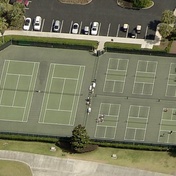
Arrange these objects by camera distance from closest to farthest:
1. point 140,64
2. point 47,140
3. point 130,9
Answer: point 47,140 → point 140,64 → point 130,9

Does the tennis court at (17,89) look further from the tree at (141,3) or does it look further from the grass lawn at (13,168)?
the tree at (141,3)

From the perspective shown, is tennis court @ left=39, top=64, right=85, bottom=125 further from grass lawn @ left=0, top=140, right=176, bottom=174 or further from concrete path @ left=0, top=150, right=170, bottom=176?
concrete path @ left=0, top=150, right=170, bottom=176

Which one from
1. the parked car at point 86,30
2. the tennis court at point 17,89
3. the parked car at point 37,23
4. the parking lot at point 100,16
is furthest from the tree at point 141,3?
the tennis court at point 17,89

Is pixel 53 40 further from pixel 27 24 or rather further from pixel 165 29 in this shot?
pixel 165 29

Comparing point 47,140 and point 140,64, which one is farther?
point 140,64

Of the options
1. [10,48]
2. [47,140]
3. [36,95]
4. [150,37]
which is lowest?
[47,140]

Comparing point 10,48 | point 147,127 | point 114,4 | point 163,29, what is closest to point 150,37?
point 163,29

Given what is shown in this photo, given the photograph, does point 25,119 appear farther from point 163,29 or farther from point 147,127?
point 163,29

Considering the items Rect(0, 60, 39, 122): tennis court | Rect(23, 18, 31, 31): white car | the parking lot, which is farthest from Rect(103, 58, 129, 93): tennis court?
Rect(23, 18, 31, 31): white car
